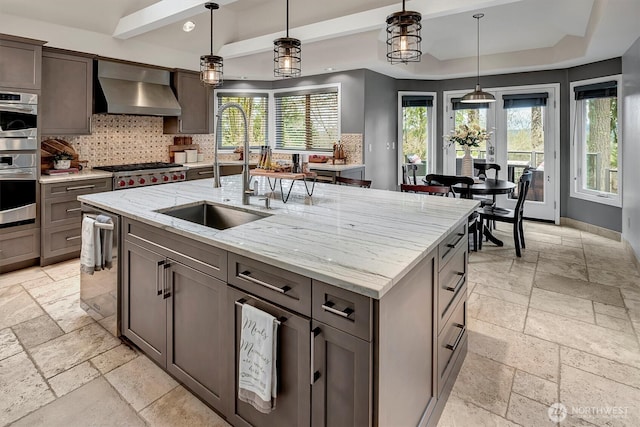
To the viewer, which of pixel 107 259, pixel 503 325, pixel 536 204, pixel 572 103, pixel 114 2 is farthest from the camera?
pixel 536 204

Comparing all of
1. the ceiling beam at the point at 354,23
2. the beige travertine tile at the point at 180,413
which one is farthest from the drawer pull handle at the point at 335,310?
the ceiling beam at the point at 354,23

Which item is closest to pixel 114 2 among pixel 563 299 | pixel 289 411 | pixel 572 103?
pixel 289 411

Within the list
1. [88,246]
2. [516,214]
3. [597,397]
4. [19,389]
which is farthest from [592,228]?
[19,389]

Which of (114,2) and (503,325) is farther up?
(114,2)

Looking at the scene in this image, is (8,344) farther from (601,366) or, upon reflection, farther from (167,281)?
(601,366)

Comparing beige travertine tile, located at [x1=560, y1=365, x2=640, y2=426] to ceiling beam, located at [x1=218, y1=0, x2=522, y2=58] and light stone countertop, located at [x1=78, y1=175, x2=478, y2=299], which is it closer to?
light stone countertop, located at [x1=78, y1=175, x2=478, y2=299]

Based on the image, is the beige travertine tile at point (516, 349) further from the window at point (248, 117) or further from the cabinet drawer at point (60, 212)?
the window at point (248, 117)

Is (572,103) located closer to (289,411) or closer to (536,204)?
(536,204)

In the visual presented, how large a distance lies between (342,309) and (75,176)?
424cm

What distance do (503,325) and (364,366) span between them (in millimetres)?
2083

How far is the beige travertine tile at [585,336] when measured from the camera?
8.19 feet

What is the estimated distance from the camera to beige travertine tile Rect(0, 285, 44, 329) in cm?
295

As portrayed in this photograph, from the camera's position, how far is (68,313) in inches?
119

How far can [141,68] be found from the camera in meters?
5.27
